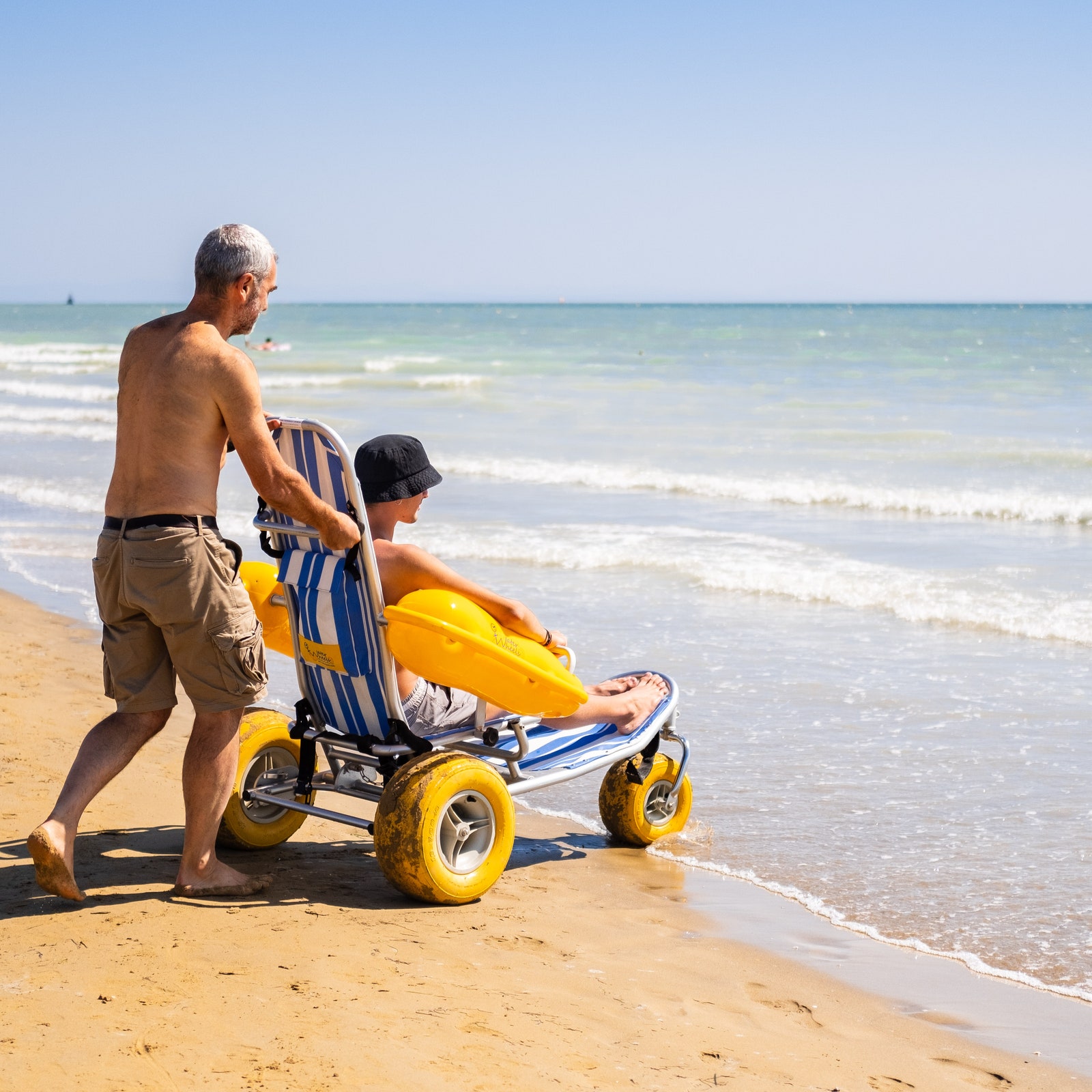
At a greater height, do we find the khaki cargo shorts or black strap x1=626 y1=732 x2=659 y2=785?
the khaki cargo shorts

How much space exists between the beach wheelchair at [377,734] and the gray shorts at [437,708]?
3 cm

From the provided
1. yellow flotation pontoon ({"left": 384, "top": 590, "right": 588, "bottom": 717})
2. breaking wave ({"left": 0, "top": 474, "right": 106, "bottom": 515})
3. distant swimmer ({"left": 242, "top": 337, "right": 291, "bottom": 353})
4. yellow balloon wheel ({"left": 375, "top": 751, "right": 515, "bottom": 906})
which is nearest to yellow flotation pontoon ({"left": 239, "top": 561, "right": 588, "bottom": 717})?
yellow flotation pontoon ({"left": 384, "top": 590, "right": 588, "bottom": 717})

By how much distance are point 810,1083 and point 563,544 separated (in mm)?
7797

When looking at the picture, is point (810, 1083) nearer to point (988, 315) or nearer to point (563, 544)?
point (563, 544)

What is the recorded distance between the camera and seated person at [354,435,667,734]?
4.00m

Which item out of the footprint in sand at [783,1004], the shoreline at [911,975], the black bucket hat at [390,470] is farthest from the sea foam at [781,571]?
the black bucket hat at [390,470]

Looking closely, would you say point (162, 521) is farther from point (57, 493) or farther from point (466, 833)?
point (57, 493)

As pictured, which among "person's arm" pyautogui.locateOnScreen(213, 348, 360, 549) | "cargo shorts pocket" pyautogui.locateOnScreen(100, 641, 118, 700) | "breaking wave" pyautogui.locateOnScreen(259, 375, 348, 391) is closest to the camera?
"person's arm" pyautogui.locateOnScreen(213, 348, 360, 549)

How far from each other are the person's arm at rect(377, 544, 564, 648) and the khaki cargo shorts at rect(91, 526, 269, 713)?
0.48m

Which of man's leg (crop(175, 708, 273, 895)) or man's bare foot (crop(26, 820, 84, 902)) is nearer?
man's bare foot (crop(26, 820, 84, 902))

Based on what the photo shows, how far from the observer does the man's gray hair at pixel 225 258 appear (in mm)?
3598

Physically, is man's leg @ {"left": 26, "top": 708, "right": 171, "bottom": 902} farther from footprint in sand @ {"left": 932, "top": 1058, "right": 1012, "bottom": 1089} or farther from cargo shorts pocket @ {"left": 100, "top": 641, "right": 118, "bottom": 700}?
footprint in sand @ {"left": 932, "top": 1058, "right": 1012, "bottom": 1089}

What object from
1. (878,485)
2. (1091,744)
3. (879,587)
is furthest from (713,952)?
(878,485)

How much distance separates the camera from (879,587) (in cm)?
902
